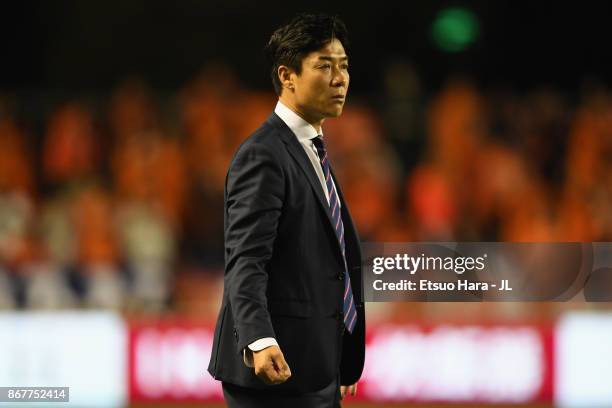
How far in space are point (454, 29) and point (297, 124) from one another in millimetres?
6360

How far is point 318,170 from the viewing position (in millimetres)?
2354

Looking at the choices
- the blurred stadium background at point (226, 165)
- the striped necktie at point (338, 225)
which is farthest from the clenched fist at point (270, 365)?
the blurred stadium background at point (226, 165)

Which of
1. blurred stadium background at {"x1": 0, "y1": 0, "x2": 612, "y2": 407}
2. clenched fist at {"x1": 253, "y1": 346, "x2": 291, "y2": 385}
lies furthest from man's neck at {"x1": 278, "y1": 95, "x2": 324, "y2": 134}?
blurred stadium background at {"x1": 0, "y1": 0, "x2": 612, "y2": 407}

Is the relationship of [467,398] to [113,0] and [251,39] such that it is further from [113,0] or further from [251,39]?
[113,0]

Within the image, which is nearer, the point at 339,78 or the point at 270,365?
the point at 270,365

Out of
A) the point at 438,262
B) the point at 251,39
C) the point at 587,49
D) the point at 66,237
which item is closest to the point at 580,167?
the point at 587,49

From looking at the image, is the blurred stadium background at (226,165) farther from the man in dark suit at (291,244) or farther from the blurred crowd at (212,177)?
the man in dark suit at (291,244)

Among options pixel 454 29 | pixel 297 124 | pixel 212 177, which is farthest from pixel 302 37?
pixel 454 29

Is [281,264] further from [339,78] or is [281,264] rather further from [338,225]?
[339,78]

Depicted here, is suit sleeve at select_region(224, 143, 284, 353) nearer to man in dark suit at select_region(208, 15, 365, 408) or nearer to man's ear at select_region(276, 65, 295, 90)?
man in dark suit at select_region(208, 15, 365, 408)

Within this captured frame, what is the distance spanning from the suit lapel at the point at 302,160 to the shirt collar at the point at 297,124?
13 mm

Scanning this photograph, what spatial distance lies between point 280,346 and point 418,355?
3546mm

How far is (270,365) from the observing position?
6.90ft

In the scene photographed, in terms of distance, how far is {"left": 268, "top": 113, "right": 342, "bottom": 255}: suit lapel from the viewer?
7.48 ft
